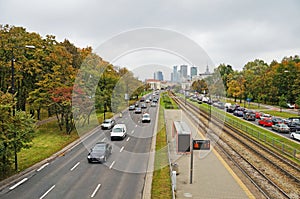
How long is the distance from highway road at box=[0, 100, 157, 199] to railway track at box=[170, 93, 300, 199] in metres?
7.31

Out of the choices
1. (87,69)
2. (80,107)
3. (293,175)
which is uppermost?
(87,69)

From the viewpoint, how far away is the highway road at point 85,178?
1427cm

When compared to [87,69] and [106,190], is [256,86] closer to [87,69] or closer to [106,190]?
[87,69]

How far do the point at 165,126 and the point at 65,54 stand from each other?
17.5 metres

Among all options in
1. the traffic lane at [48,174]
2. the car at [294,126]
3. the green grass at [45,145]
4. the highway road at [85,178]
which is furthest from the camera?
the car at [294,126]

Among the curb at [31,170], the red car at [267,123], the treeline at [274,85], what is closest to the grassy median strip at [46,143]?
the curb at [31,170]

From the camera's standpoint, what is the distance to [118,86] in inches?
2062

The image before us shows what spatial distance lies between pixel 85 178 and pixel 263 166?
13188 millimetres

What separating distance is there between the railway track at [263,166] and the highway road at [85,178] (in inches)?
288

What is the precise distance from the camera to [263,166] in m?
19.9

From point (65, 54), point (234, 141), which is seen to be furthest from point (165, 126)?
point (65, 54)

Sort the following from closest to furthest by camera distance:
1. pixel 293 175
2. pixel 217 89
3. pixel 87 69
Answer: pixel 293 175 < pixel 87 69 < pixel 217 89

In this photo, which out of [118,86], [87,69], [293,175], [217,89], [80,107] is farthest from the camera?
[217,89]

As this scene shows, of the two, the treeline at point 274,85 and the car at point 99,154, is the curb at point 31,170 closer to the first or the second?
the car at point 99,154
